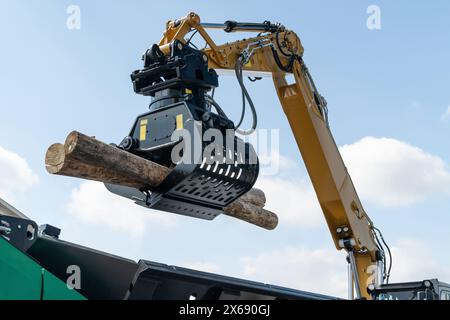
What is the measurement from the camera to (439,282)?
6.11 metres

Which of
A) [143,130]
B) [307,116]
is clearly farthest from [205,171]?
[307,116]

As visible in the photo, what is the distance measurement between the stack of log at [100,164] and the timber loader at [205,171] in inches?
5.0

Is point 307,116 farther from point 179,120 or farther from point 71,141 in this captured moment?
point 71,141

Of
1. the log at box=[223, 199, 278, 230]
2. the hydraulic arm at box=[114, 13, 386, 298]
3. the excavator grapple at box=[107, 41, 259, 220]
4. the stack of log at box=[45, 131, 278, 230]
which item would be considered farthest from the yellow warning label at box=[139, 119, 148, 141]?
the log at box=[223, 199, 278, 230]

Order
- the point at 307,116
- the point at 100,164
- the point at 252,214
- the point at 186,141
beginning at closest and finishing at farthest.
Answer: the point at 100,164
the point at 186,141
the point at 252,214
the point at 307,116

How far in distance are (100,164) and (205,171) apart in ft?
2.29

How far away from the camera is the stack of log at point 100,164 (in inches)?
145

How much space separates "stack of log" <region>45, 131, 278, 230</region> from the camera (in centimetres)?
368

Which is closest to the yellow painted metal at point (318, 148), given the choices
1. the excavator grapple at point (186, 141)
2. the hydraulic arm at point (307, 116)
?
the hydraulic arm at point (307, 116)

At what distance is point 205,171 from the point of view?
13.5 feet

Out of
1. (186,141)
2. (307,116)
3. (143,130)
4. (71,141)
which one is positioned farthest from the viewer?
(307,116)

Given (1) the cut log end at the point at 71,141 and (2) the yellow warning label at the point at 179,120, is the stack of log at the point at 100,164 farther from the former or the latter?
(2) the yellow warning label at the point at 179,120

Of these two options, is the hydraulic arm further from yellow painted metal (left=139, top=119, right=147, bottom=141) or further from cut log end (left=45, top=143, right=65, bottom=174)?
cut log end (left=45, top=143, right=65, bottom=174)
